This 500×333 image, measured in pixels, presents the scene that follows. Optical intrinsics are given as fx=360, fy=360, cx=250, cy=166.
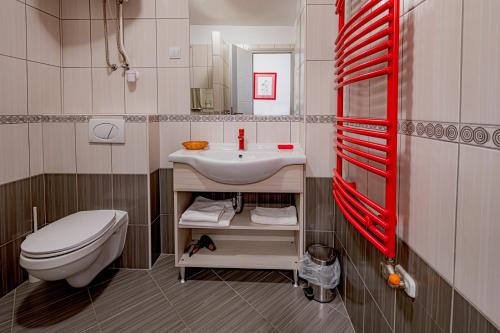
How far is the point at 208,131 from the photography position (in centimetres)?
255

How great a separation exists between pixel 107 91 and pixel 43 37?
1.63 ft

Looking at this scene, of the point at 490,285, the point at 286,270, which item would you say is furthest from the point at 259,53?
the point at 490,285

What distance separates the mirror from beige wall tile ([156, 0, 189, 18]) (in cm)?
5

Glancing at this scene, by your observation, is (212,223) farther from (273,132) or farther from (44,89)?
(44,89)

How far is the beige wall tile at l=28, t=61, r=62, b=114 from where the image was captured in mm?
2232

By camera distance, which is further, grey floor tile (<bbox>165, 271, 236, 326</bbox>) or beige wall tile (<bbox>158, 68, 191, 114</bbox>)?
beige wall tile (<bbox>158, 68, 191, 114</bbox>)

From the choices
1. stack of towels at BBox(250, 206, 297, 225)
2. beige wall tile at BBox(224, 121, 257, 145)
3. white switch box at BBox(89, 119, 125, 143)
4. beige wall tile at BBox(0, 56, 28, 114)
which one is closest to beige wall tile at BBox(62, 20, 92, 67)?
beige wall tile at BBox(0, 56, 28, 114)

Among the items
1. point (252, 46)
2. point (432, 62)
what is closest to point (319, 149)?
point (252, 46)

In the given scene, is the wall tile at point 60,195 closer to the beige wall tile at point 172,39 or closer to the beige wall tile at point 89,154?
the beige wall tile at point 89,154

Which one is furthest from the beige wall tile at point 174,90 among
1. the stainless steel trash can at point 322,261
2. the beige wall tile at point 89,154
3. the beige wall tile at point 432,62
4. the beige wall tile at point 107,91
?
the beige wall tile at point 432,62

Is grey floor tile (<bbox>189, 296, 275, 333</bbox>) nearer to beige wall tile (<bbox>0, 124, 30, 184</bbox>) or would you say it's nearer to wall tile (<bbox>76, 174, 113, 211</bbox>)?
wall tile (<bbox>76, 174, 113, 211</bbox>)

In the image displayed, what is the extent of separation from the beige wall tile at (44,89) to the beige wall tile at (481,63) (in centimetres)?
232

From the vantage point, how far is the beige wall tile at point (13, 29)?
198 cm

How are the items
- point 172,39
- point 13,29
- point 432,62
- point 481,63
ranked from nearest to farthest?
point 481,63 → point 432,62 → point 13,29 → point 172,39
